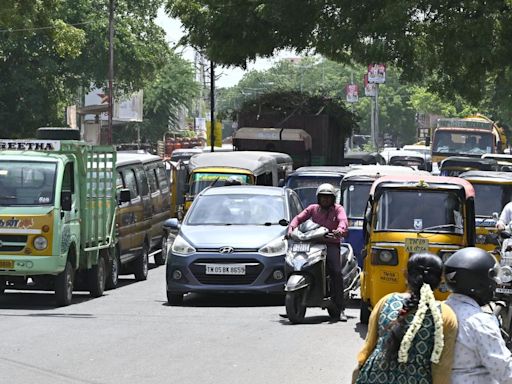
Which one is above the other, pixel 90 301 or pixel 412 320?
pixel 412 320

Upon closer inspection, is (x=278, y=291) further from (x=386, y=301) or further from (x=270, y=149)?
(x=270, y=149)

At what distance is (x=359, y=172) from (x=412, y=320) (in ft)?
51.6

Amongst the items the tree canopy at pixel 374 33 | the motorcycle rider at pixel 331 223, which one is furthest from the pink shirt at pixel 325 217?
the tree canopy at pixel 374 33

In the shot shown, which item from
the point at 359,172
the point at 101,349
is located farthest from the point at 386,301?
the point at 359,172

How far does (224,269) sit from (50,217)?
7.87ft

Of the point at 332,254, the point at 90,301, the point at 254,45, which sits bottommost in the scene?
the point at 90,301

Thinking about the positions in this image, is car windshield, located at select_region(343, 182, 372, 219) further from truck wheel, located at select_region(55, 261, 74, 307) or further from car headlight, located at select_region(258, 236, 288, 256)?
truck wheel, located at select_region(55, 261, 74, 307)

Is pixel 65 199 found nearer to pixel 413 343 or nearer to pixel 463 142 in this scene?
pixel 413 343

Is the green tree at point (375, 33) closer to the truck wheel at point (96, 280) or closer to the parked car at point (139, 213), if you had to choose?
the parked car at point (139, 213)

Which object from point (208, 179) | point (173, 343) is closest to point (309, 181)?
point (208, 179)

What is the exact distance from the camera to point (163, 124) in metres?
87.9

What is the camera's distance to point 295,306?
567 inches

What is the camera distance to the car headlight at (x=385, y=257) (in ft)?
45.6

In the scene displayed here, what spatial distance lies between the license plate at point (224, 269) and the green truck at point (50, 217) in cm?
198
